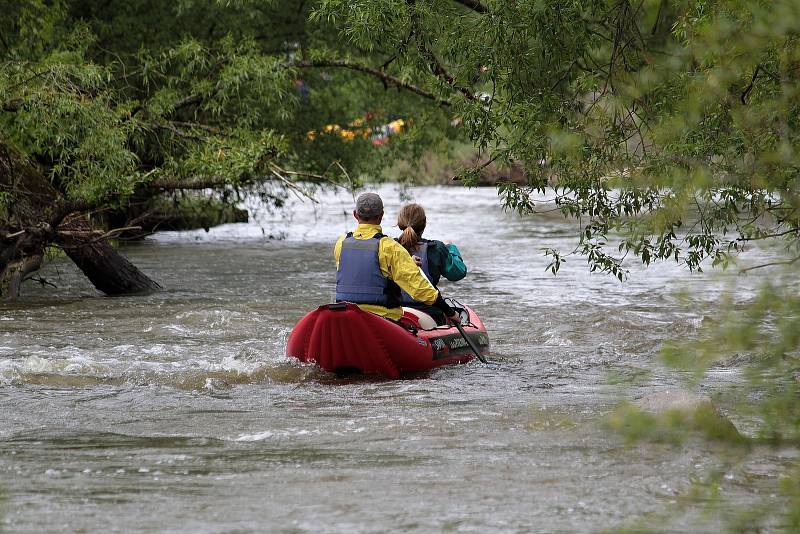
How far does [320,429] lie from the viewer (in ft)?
23.1

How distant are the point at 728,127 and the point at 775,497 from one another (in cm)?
293

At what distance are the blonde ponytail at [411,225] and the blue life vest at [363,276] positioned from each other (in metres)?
0.37

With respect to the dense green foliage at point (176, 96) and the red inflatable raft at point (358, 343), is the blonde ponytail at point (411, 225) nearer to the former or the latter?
the red inflatable raft at point (358, 343)

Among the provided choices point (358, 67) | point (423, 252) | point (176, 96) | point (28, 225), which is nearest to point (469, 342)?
point (423, 252)

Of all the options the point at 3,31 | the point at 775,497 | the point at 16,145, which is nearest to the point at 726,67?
the point at 775,497

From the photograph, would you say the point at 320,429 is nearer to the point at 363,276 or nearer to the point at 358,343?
the point at 358,343

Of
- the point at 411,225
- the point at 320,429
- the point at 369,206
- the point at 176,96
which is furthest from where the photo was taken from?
the point at 176,96

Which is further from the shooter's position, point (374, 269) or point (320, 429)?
point (374, 269)

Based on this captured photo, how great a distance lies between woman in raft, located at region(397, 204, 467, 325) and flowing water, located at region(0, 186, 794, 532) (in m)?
0.72

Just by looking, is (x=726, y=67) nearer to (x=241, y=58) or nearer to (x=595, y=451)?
(x=595, y=451)

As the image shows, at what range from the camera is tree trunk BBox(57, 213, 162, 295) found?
14.0 meters

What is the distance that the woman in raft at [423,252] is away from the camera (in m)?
9.06

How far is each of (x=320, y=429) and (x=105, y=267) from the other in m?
8.20

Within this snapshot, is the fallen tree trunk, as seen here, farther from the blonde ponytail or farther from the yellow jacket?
the yellow jacket
